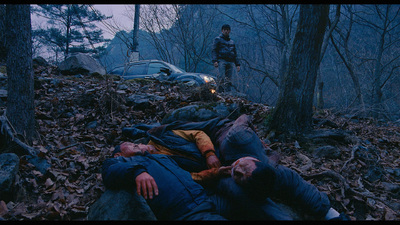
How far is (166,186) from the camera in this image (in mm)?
2273

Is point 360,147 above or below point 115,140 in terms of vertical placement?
above

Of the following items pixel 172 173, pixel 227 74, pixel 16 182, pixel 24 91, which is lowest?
pixel 16 182

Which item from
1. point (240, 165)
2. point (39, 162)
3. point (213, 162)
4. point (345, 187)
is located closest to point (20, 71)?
point (39, 162)

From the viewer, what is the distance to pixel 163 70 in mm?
9773

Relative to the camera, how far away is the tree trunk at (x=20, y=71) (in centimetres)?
323

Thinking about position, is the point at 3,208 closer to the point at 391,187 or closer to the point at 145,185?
the point at 145,185

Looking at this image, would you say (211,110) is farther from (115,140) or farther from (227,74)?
(227,74)

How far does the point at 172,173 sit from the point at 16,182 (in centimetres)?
184

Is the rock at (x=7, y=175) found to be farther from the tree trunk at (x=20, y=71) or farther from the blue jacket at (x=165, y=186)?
the blue jacket at (x=165, y=186)

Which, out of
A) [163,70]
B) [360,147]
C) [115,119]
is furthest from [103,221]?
[163,70]

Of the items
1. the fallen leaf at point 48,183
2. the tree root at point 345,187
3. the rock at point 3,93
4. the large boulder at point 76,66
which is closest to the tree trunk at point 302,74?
the tree root at point 345,187

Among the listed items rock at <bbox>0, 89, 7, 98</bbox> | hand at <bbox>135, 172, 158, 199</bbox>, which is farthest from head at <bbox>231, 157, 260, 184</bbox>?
rock at <bbox>0, 89, 7, 98</bbox>

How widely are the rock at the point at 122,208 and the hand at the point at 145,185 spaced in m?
0.11

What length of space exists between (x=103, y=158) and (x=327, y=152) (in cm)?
362
